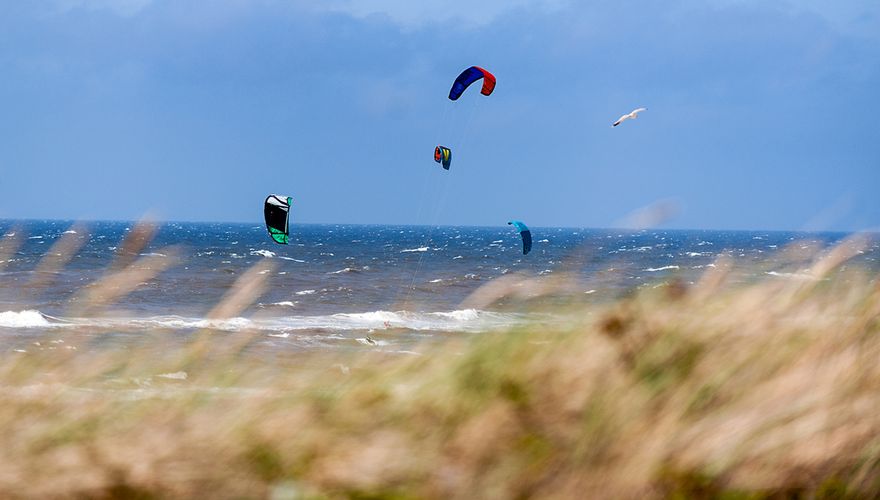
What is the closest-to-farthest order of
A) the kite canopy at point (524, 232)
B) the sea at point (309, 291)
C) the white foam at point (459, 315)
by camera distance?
the sea at point (309, 291)
the kite canopy at point (524, 232)
the white foam at point (459, 315)

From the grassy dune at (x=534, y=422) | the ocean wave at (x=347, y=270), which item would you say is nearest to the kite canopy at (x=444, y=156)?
the grassy dune at (x=534, y=422)

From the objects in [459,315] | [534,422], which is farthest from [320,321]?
[534,422]

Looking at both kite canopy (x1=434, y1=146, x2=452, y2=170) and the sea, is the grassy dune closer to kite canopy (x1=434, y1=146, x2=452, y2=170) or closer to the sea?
the sea

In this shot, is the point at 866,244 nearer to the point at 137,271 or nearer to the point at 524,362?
the point at 524,362

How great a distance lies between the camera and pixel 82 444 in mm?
2303

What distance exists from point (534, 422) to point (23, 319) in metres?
25.0

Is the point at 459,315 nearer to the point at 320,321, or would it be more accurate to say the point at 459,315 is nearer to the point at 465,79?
the point at 320,321

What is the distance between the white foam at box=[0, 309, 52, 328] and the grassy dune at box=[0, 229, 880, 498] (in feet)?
76.4

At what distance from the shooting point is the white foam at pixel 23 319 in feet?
79.0

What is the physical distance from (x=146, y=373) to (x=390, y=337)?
19.3 meters

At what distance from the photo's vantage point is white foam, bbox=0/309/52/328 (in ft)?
79.0

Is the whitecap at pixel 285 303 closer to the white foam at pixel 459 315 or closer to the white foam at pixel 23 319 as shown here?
the white foam at pixel 459 315

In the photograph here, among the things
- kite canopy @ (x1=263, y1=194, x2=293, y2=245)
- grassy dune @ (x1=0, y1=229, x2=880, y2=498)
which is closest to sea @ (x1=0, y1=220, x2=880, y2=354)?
grassy dune @ (x1=0, y1=229, x2=880, y2=498)

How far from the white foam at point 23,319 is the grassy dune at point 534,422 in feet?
76.4
